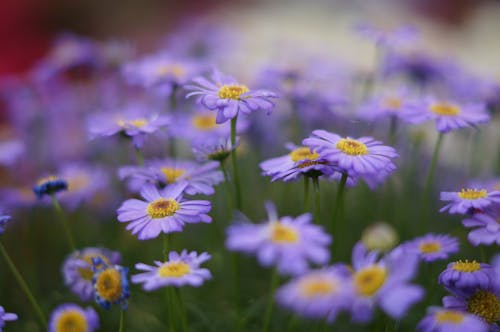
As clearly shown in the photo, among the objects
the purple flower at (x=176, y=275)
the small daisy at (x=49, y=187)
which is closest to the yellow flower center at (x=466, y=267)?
the purple flower at (x=176, y=275)

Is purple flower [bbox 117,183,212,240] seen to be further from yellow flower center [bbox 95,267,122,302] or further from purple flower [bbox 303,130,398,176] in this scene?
purple flower [bbox 303,130,398,176]

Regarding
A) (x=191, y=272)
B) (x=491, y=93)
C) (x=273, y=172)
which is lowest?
(x=191, y=272)

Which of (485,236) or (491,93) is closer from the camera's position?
(485,236)

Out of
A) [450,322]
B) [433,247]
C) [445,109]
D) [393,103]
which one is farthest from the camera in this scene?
[393,103]

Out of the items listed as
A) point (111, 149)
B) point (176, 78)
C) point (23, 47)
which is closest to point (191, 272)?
point (176, 78)

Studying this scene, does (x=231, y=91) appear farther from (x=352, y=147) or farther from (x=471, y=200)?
(x=471, y=200)

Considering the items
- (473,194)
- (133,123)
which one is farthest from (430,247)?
(133,123)

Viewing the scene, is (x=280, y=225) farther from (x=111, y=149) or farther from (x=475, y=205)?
(x=111, y=149)
